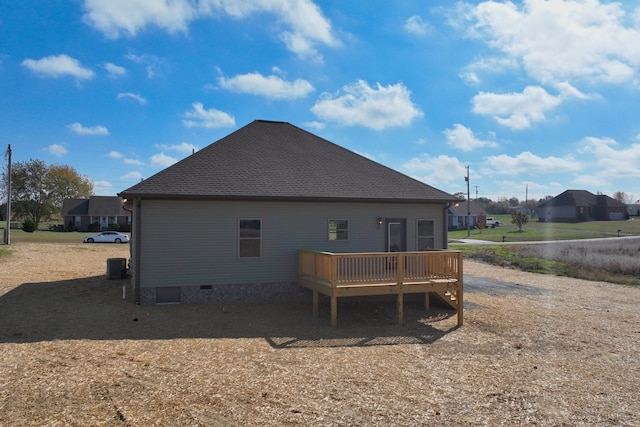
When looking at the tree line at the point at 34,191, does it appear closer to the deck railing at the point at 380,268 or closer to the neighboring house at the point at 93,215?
the neighboring house at the point at 93,215

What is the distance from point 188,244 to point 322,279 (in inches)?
153

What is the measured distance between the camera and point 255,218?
12.9 meters

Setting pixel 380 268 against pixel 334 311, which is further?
pixel 380 268

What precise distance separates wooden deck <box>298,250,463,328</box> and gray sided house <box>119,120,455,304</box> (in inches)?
52.4

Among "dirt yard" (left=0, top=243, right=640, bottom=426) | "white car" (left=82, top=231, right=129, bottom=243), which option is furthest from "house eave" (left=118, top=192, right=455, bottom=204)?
"white car" (left=82, top=231, right=129, bottom=243)

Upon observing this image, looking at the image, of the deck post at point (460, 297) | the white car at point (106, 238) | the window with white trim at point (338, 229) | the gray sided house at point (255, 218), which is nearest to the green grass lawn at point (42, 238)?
the white car at point (106, 238)

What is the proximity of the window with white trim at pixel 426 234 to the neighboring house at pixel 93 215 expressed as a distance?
4902cm

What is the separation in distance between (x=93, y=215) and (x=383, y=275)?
5372cm

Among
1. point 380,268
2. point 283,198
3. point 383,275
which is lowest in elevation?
point 383,275

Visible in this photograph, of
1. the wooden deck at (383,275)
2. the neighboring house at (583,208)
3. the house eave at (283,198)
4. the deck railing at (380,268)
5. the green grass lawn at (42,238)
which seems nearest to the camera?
the wooden deck at (383,275)

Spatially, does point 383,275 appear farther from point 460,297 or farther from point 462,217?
point 462,217

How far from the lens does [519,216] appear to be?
54094mm

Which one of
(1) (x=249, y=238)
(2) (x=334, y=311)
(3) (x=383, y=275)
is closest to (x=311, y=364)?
(2) (x=334, y=311)

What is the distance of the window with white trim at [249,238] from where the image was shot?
12758mm
